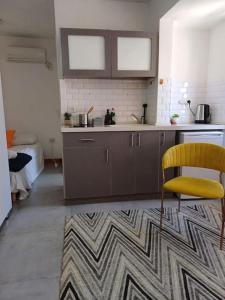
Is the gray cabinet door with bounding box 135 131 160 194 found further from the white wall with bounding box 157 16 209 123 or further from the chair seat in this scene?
the chair seat

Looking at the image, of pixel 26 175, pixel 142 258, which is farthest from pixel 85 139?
pixel 142 258

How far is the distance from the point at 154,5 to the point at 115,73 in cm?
108

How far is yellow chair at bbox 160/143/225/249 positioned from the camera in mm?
1979

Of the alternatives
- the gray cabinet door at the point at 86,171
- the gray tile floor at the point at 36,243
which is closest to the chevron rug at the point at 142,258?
the gray tile floor at the point at 36,243

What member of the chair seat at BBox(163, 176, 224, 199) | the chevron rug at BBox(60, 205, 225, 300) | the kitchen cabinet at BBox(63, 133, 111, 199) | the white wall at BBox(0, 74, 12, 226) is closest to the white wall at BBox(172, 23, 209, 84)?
the kitchen cabinet at BBox(63, 133, 111, 199)

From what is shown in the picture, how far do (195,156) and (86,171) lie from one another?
1280 mm

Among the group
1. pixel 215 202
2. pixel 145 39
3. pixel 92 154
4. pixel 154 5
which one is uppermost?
pixel 154 5

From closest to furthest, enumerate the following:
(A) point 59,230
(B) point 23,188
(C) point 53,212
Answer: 1. (A) point 59,230
2. (C) point 53,212
3. (B) point 23,188

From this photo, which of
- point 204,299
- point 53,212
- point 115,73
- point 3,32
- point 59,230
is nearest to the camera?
point 204,299

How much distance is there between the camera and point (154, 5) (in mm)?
2984

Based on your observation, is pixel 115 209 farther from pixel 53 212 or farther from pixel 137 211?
pixel 53 212

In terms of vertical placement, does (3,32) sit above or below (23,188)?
above

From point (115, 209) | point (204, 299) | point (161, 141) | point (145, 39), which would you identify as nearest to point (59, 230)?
point (115, 209)

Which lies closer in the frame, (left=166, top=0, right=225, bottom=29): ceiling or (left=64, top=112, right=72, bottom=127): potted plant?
(left=166, top=0, right=225, bottom=29): ceiling
